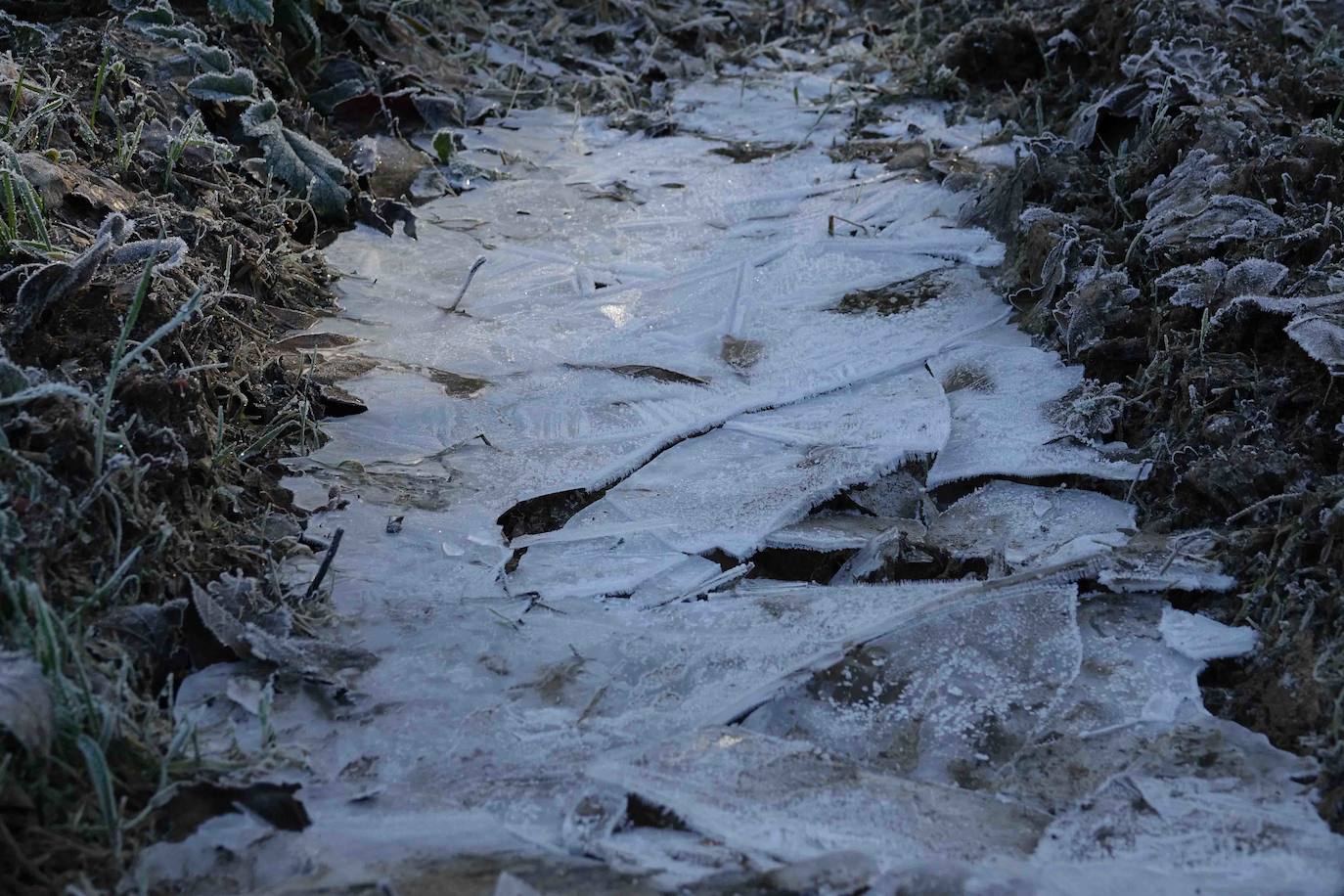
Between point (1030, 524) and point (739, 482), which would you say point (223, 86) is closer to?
point (739, 482)

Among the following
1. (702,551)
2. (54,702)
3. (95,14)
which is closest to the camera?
(54,702)

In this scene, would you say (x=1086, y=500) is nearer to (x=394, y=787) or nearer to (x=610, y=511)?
A: (x=610, y=511)

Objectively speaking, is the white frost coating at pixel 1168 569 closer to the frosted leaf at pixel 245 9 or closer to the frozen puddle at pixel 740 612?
the frozen puddle at pixel 740 612

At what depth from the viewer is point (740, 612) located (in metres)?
1.71

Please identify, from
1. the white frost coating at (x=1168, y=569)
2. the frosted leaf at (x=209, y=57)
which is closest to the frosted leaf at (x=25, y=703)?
the white frost coating at (x=1168, y=569)

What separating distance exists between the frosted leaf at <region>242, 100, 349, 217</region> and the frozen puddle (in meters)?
0.13

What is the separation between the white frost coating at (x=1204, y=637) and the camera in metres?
1.58

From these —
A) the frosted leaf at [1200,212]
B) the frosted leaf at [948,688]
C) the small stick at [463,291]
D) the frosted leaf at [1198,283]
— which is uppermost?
the frosted leaf at [1200,212]

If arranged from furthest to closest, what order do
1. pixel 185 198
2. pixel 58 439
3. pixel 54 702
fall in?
pixel 185 198
pixel 58 439
pixel 54 702

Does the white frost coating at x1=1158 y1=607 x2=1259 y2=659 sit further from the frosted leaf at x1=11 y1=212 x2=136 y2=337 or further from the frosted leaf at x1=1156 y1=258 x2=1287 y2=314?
the frosted leaf at x1=11 y1=212 x2=136 y2=337

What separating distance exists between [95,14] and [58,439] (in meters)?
1.89

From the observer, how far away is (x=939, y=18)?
13.8 ft

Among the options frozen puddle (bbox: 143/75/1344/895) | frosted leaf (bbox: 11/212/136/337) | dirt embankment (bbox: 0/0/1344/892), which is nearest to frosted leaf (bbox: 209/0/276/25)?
dirt embankment (bbox: 0/0/1344/892)

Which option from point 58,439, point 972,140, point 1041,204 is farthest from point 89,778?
point 972,140
